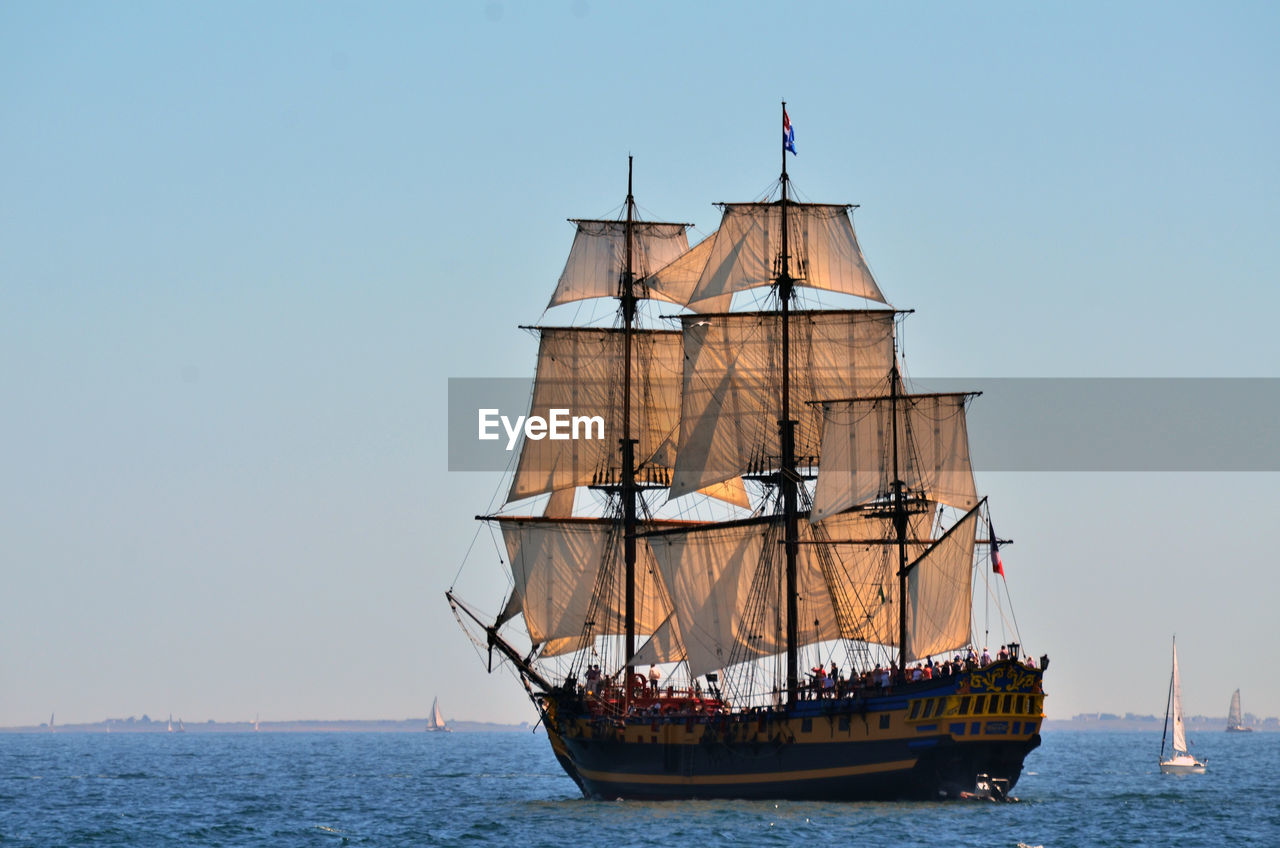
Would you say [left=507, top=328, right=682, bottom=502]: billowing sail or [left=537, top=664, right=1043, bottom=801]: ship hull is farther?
[left=507, top=328, right=682, bottom=502]: billowing sail

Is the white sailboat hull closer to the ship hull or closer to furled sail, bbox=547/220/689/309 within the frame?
the ship hull

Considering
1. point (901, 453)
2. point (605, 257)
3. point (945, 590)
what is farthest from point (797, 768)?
point (605, 257)

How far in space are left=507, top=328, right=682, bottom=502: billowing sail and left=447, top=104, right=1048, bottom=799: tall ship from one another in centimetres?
12

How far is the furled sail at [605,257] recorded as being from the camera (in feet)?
307

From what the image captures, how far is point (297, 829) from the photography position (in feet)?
250

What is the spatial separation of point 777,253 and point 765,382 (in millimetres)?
6620

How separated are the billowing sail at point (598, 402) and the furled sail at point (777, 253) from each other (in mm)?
5966

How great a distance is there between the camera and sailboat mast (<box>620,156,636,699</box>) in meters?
91.5

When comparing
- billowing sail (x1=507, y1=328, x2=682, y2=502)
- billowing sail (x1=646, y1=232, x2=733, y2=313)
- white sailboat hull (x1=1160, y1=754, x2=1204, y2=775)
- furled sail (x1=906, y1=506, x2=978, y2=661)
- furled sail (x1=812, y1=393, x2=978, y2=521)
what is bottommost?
white sailboat hull (x1=1160, y1=754, x2=1204, y2=775)

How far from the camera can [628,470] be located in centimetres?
9200

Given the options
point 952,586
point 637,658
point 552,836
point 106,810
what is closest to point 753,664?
point 637,658

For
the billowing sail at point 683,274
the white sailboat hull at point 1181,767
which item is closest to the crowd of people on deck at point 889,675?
the billowing sail at point 683,274

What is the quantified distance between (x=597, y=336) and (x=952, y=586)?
25.3 metres

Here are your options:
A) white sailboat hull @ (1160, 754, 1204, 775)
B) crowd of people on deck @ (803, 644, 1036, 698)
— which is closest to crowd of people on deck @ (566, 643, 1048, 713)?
crowd of people on deck @ (803, 644, 1036, 698)
